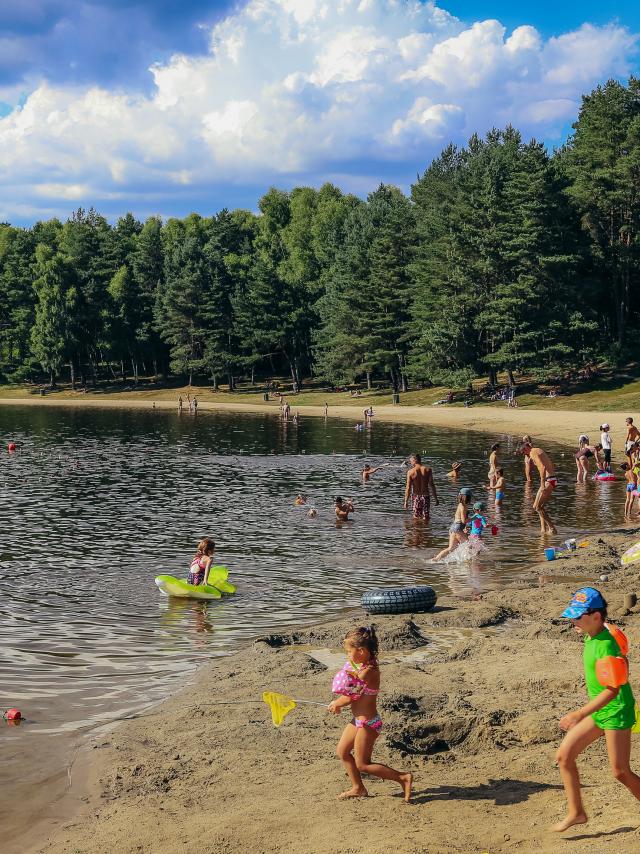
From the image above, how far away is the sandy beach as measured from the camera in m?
55.4

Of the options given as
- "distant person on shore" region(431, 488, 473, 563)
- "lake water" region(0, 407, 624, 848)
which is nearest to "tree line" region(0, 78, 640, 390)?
"lake water" region(0, 407, 624, 848)

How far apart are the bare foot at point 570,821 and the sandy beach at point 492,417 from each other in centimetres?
4077

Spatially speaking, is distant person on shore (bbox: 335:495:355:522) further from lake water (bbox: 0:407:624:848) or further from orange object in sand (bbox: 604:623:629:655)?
orange object in sand (bbox: 604:623:629:655)

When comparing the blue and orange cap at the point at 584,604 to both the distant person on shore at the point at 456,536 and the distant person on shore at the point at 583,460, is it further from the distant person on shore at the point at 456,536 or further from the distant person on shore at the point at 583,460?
the distant person on shore at the point at 583,460

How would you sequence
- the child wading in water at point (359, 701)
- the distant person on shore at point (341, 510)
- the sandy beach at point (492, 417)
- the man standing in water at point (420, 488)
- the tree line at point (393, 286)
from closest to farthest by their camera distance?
the child wading in water at point (359, 701) < the man standing in water at point (420, 488) < the distant person on shore at point (341, 510) < the sandy beach at point (492, 417) < the tree line at point (393, 286)

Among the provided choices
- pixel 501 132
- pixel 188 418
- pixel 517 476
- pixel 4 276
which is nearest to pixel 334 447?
pixel 517 476

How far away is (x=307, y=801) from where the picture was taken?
888 centimetres

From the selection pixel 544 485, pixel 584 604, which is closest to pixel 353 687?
pixel 584 604

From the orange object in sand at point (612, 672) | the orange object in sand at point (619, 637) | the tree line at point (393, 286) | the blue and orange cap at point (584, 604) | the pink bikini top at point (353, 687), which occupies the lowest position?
the pink bikini top at point (353, 687)

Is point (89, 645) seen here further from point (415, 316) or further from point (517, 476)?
point (415, 316)

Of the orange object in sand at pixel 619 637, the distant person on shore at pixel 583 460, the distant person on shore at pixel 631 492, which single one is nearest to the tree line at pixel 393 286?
the distant person on shore at pixel 583 460

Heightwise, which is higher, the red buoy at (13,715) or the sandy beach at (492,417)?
the sandy beach at (492,417)

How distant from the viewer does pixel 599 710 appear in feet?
25.0

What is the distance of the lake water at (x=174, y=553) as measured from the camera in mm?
13508
